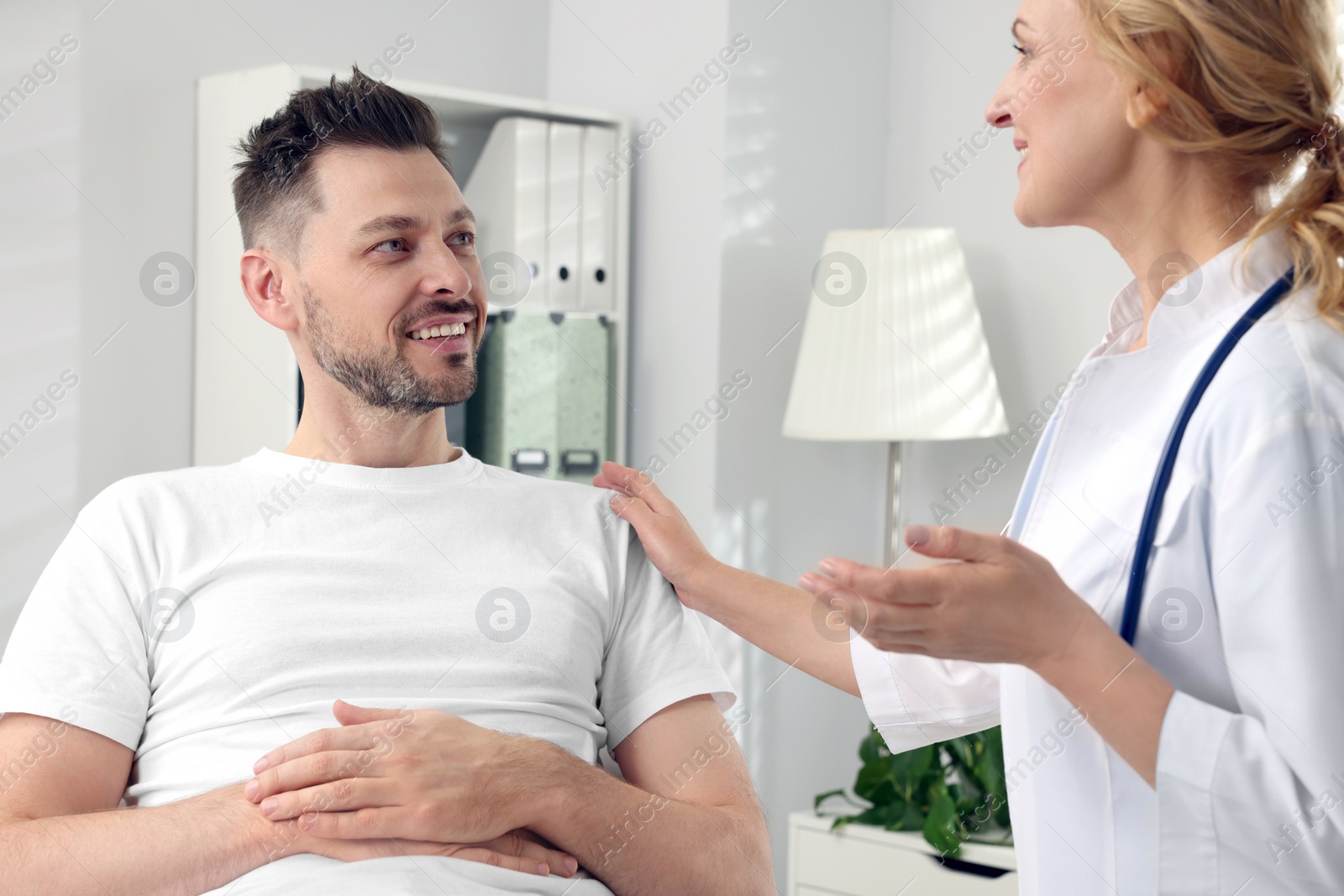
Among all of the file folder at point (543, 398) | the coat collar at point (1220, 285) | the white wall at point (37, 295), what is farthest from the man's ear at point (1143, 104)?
the white wall at point (37, 295)

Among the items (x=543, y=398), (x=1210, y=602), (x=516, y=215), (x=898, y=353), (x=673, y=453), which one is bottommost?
(x=1210, y=602)

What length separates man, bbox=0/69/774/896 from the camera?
1221 mm

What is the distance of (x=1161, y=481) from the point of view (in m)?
Answer: 0.95

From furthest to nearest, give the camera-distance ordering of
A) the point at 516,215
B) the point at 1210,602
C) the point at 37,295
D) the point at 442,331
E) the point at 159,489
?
the point at 516,215 < the point at 37,295 < the point at 442,331 < the point at 159,489 < the point at 1210,602

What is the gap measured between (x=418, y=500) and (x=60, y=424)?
4.79 ft

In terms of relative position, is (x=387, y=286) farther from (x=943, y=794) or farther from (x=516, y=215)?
(x=943, y=794)

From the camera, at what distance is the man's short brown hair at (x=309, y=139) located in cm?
159

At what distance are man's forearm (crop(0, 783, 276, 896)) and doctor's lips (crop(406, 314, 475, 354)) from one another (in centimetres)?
61

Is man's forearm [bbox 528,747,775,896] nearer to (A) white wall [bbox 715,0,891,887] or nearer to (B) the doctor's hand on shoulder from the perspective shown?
(B) the doctor's hand on shoulder

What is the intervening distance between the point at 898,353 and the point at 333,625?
1.73m

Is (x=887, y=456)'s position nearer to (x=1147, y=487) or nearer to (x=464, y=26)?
(x=464, y=26)

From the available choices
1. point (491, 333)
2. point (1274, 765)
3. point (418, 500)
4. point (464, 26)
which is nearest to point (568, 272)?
point (491, 333)

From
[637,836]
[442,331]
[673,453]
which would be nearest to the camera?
[637,836]

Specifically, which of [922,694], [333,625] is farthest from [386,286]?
[922,694]
